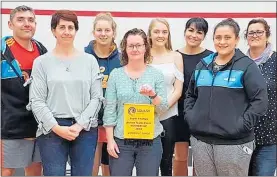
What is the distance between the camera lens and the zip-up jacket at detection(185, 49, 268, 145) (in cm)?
199

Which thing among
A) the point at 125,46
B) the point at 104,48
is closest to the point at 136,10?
the point at 104,48

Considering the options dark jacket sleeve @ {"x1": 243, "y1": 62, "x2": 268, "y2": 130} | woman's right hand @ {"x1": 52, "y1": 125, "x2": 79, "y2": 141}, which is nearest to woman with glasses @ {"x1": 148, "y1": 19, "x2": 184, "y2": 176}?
dark jacket sleeve @ {"x1": 243, "y1": 62, "x2": 268, "y2": 130}

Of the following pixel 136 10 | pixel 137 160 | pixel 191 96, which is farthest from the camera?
pixel 136 10

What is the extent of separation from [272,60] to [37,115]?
51.0 inches

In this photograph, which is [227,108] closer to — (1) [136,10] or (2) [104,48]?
(2) [104,48]

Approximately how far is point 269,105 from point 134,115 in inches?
30.3

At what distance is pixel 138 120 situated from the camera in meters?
2.09

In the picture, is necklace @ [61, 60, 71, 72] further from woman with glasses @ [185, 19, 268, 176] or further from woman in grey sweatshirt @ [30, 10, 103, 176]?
woman with glasses @ [185, 19, 268, 176]

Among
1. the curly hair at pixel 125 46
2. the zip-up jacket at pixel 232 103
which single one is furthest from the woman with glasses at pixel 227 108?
the curly hair at pixel 125 46

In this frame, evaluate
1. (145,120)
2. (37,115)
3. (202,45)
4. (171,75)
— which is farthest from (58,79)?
(202,45)

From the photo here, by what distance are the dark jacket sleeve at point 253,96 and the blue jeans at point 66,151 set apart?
0.78 meters

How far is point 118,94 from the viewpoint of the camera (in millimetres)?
2096

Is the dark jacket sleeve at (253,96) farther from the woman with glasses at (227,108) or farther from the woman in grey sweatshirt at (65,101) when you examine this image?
the woman in grey sweatshirt at (65,101)

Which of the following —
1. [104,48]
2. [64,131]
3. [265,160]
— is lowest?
[265,160]
